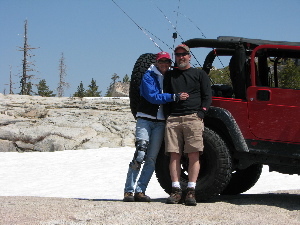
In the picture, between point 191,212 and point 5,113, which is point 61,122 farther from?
point 191,212

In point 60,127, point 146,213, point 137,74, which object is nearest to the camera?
point 146,213

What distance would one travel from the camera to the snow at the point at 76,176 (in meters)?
9.90

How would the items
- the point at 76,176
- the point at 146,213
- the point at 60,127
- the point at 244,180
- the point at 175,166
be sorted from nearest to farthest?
the point at 146,213
the point at 175,166
the point at 244,180
the point at 76,176
the point at 60,127

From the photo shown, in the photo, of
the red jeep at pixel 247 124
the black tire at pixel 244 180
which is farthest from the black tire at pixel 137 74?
the black tire at pixel 244 180

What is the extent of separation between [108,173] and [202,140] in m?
6.39

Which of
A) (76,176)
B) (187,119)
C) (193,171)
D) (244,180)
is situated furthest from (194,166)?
(76,176)

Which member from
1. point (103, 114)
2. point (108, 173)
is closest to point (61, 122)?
point (103, 114)

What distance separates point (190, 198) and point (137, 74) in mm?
1844

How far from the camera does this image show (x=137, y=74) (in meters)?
6.30

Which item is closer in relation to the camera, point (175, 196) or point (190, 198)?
point (190, 198)

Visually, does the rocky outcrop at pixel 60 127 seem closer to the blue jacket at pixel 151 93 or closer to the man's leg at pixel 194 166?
the blue jacket at pixel 151 93

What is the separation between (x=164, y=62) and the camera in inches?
236

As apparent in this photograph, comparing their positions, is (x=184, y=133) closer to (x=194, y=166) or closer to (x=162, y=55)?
(x=194, y=166)

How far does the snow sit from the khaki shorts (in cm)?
306
